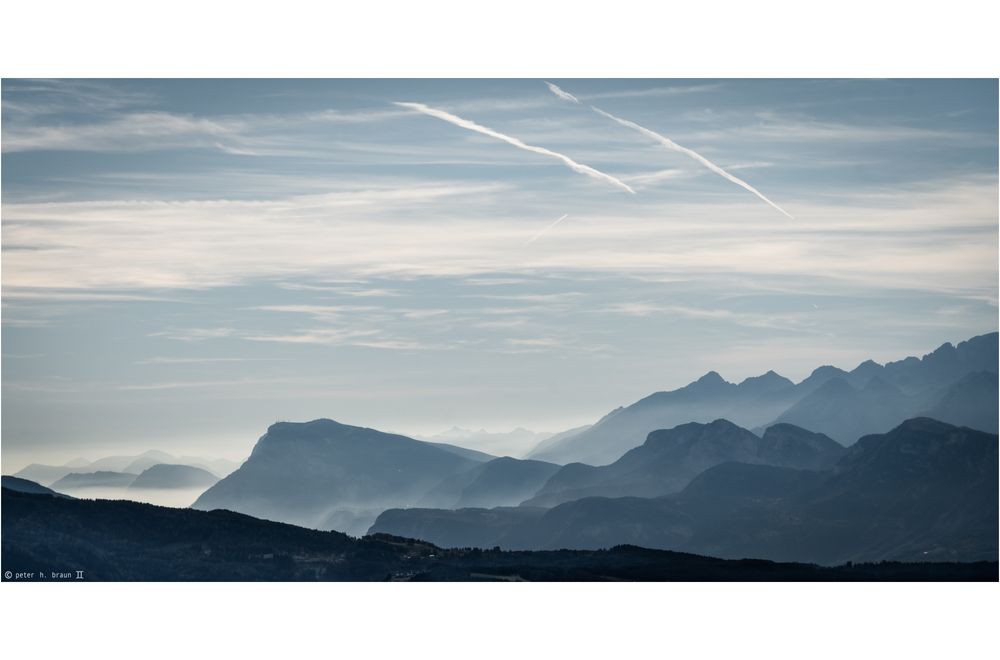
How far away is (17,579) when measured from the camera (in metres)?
198
